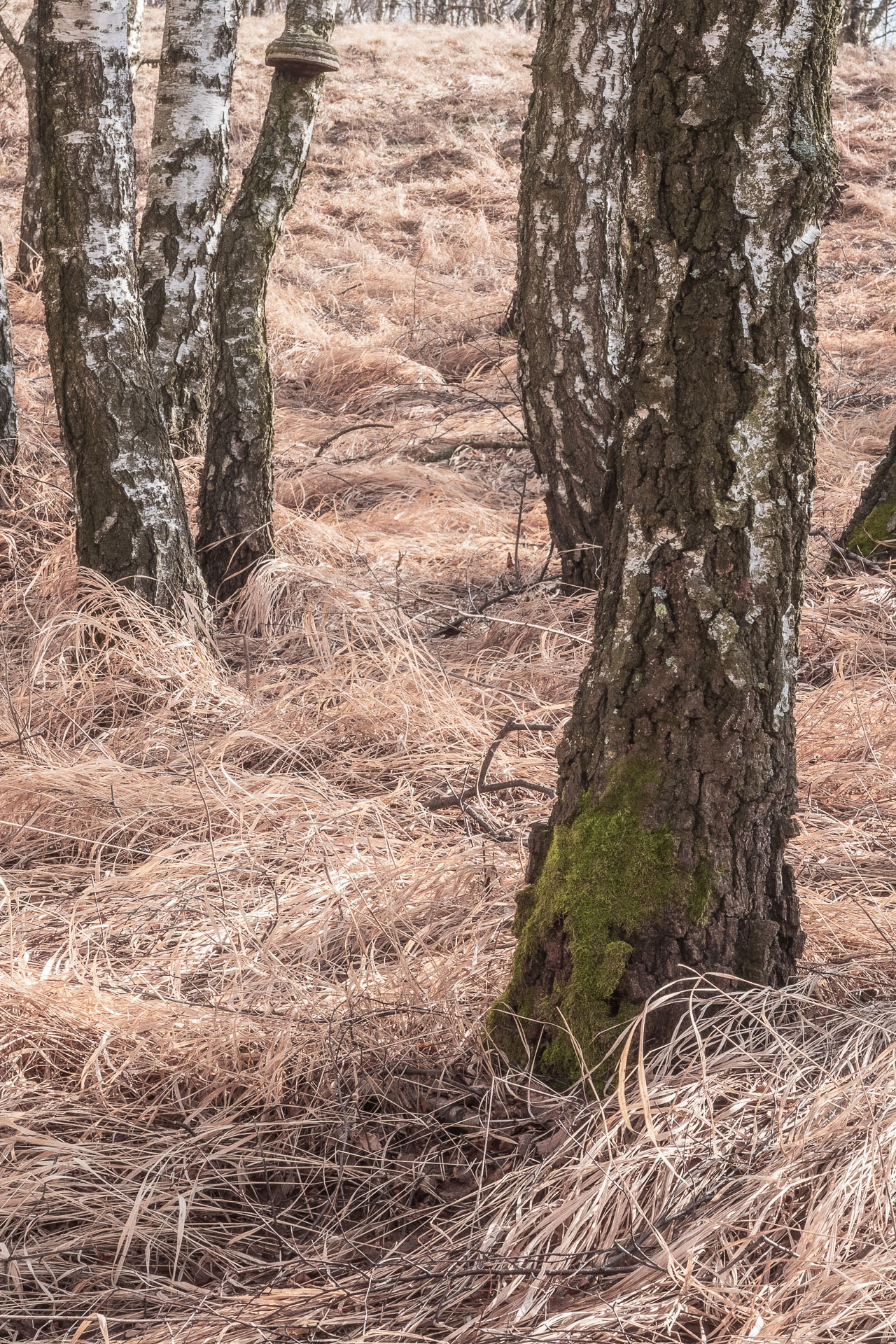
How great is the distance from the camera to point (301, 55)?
4.38 metres

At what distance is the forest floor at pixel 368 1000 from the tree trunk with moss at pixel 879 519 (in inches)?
6.2

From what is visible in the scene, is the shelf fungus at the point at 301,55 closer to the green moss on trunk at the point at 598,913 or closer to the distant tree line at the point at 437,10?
the green moss on trunk at the point at 598,913

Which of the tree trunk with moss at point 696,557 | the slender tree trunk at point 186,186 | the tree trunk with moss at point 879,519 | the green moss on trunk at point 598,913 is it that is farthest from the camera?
the slender tree trunk at point 186,186

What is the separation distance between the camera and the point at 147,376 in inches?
149

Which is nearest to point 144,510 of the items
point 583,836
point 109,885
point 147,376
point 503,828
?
point 147,376

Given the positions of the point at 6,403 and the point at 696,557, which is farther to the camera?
the point at 6,403

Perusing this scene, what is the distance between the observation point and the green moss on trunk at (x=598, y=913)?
1815 mm

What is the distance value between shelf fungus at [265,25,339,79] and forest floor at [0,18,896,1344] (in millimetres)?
1863

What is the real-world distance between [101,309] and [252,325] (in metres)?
0.85

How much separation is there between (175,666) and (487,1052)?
208cm

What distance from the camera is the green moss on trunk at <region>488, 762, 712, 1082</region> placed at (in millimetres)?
1815

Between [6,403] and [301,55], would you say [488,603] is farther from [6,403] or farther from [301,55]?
[6,403]

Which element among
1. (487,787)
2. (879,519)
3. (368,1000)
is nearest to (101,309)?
(487,787)

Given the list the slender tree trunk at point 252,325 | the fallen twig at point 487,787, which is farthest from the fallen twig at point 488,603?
the fallen twig at point 487,787
